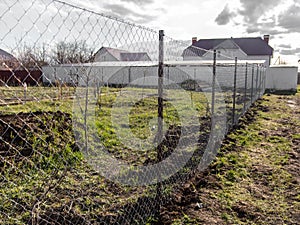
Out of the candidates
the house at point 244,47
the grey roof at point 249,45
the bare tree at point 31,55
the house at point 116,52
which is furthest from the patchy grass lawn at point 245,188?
the grey roof at point 249,45

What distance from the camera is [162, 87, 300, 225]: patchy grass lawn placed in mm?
2895

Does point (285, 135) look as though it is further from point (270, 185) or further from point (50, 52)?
point (50, 52)

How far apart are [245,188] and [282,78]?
18387mm

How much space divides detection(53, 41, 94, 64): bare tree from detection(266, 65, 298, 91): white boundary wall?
19582 millimetres

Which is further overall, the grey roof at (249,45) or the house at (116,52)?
the grey roof at (249,45)

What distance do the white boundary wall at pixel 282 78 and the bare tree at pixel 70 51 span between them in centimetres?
1958

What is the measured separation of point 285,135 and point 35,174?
5342mm

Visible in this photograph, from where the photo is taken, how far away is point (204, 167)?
4.21m

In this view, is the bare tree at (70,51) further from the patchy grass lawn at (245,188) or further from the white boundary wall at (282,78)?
the white boundary wall at (282,78)

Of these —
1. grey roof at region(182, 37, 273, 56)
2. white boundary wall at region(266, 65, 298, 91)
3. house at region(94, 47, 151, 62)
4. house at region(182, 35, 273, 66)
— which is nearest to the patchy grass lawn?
house at region(94, 47, 151, 62)

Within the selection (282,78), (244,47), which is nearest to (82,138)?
(282,78)

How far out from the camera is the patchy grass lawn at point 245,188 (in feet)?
9.50

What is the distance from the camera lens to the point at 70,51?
2398mm

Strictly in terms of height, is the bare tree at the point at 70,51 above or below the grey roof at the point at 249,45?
below
